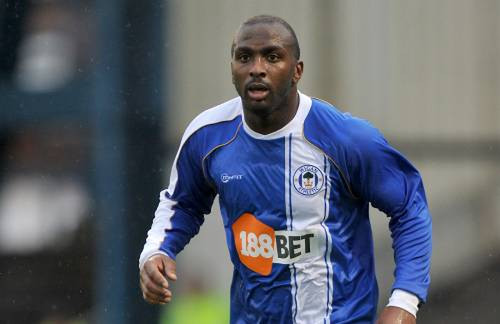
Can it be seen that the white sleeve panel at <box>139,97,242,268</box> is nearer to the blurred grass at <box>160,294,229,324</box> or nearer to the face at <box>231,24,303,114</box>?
the face at <box>231,24,303,114</box>

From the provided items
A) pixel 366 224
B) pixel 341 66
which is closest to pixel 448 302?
pixel 341 66

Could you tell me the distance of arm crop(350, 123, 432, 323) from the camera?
12.8 ft

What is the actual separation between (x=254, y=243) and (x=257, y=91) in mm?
550

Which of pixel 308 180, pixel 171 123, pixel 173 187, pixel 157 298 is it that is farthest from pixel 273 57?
pixel 171 123

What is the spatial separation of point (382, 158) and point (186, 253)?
2.85 meters

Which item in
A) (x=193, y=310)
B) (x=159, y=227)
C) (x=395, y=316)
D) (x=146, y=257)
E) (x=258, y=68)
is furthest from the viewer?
(x=193, y=310)

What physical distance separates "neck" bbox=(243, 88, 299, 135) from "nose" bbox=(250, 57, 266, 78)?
16 cm

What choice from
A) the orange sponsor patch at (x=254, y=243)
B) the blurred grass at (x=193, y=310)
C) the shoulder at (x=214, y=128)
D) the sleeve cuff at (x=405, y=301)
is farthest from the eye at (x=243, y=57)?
the blurred grass at (x=193, y=310)

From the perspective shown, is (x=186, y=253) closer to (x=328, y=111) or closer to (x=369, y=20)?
(x=369, y=20)

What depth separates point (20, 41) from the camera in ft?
22.3

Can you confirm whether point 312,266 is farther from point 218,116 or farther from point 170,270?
point 218,116

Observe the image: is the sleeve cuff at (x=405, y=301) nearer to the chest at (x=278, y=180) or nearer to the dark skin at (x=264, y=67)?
the chest at (x=278, y=180)

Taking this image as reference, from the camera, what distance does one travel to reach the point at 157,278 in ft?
12.9

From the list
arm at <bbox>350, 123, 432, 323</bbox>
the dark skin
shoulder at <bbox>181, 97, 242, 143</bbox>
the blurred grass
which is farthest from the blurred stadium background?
the dark skin
